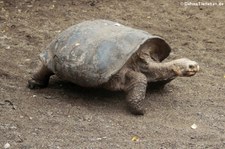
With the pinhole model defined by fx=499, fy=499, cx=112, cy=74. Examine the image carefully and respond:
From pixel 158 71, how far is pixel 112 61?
1.66 feet

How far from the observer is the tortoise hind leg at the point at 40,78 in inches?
197

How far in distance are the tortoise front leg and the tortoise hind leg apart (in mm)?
900

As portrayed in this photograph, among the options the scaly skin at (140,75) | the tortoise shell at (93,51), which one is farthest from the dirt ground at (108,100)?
the tortoise shell at (93,51)

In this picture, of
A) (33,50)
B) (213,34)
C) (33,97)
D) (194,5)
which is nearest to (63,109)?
(33,97)

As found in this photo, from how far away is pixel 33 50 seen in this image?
598cm

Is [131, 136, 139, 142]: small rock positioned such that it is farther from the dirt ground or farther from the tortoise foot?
the tortoise foot

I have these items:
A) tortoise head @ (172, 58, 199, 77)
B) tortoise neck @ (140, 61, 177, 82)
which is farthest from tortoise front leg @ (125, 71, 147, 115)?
tortoise head @ (172, 58, 199, 77)

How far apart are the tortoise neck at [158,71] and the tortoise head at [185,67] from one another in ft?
0.15

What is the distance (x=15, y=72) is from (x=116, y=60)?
4.47 feet

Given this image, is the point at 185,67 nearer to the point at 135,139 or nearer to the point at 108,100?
the point at 108,100

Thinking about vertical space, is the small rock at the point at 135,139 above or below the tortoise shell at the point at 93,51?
below

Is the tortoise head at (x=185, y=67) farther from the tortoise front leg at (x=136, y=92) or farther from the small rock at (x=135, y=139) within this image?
the small rock at (x=135, y=139)

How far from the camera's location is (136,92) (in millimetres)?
4504

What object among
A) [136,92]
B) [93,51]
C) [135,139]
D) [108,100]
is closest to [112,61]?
[93,51]
